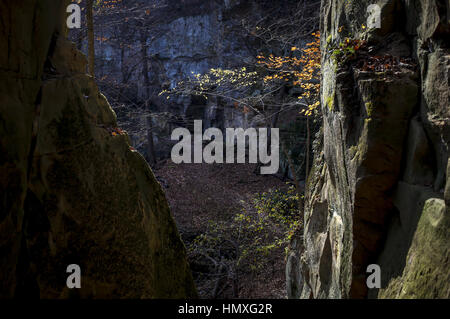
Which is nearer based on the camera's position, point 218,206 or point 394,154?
point 394,154

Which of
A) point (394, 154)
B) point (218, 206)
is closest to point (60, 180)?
point (394, 154)

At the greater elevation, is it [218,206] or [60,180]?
[60,180]

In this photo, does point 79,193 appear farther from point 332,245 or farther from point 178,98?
point 178,98

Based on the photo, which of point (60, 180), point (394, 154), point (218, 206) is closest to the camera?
point (394, 154)

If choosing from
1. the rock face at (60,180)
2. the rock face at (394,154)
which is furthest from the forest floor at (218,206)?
the rock face at (394,154)

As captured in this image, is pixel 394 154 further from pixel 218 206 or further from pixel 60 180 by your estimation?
pixel 218 206

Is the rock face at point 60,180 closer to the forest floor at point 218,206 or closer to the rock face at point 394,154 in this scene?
the rock face at point 394,154

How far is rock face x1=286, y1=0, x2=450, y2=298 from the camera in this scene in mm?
2672

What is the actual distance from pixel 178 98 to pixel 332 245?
18.0 m

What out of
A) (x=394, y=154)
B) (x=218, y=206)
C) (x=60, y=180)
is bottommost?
(x=218, y=206)

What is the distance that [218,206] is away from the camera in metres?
12.9

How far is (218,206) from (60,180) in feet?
29.9

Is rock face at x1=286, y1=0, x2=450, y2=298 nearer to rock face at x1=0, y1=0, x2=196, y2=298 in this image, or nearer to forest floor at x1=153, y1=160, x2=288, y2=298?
rock face at x1=0, y1=0, x2=196, y2=298

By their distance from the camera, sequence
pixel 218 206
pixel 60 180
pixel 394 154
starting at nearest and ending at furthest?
1. pixel 394 154
2. pixel 60 180
3. pixel 218 206
